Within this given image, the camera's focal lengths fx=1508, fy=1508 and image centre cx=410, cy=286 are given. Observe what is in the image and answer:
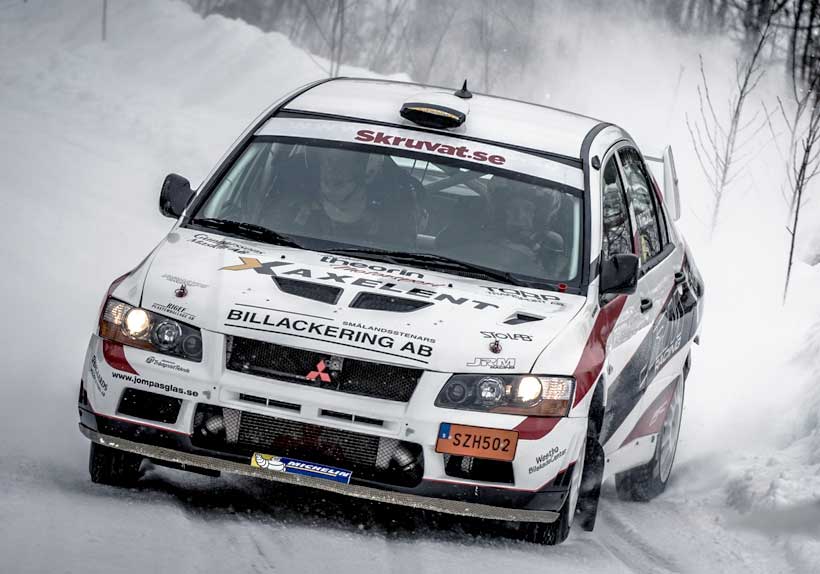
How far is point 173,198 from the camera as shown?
6695 mm

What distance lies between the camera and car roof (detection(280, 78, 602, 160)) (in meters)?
6.99

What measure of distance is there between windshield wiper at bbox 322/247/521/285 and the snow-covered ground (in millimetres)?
1023

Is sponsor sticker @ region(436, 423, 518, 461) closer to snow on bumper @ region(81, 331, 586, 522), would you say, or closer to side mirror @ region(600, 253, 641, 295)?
snow on bumper @ region(81, 331, 586, 522)

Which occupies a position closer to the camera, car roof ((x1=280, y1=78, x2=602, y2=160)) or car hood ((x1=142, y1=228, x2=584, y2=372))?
car hood ((x1=142, y1=228, x2=584, y2=372))

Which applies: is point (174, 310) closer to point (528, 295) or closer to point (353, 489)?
point (353, 489)

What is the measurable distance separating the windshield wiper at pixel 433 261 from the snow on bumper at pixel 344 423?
888 mm

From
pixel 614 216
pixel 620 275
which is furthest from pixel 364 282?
pixel 614 216

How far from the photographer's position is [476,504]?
18.1ft

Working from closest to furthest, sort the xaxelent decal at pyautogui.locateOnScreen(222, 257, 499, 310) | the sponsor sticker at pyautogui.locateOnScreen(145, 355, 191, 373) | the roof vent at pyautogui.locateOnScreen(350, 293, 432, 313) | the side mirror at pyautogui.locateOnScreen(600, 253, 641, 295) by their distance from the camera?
the sponsor sticker at pyautogui.locateOnScreen(145, 355, 191, 373)
the roof vent at pyautogui.locateOnScreen(350, 293, 432, 313)
the xaxelent decal at pyautogui.locateOnScreen(222, 257, 499, 310)
the side mirror at pyautogui.locateOnScreen(600, 253, 641, 295)

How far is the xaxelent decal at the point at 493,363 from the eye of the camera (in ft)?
17.9

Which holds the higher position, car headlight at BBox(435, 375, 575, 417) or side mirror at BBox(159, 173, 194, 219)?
side mirror at BBox(159, 173, 194, 219)

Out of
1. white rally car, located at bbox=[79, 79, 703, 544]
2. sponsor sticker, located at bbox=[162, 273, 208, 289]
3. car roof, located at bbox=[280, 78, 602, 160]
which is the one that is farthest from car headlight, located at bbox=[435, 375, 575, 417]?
car roof, located at bbox=[280, 78, 602, 160]

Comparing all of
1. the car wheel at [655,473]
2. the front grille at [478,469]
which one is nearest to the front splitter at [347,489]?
the front grille at [478,469]

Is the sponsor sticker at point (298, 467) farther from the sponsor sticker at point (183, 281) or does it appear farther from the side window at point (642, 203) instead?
the side window at point (642, 203)
